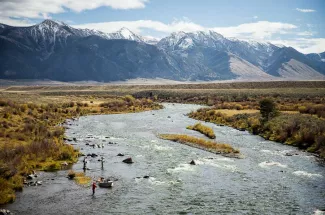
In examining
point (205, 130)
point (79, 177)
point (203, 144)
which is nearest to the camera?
point (79, 177)

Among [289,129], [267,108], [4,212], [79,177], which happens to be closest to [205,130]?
[267,108]

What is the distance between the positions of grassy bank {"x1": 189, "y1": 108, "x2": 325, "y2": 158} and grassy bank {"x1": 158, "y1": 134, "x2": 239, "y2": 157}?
43.1 feet

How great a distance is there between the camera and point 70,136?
225 ft

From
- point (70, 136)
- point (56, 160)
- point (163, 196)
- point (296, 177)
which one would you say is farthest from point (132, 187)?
point (70, 136)

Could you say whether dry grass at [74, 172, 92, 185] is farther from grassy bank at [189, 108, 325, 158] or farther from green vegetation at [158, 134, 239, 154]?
grassy bank at [189, 108, 325, 158]

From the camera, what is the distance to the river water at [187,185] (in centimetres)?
3297

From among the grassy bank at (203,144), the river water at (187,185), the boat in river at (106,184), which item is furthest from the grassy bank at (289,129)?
the boat in river at (106,184)

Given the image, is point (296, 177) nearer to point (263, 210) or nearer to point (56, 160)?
point (263, 210)

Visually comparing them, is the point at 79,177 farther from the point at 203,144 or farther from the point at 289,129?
the point at 289,129

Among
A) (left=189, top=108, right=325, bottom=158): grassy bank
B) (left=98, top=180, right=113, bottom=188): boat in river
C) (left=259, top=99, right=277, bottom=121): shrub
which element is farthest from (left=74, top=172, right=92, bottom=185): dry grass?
(left=259, top=99, right=277, bottom=121): shrub

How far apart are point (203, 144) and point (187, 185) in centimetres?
2230

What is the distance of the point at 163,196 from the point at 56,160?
1947 cm

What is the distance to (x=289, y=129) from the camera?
218ft

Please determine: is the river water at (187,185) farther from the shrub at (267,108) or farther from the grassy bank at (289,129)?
the shrub at (267,108)
